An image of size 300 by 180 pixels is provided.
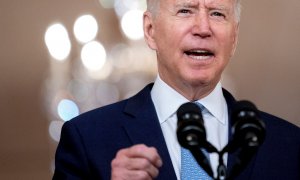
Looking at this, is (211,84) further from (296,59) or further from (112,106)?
(296,59)

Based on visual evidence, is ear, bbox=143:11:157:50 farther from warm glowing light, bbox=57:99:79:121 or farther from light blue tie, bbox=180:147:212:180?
warm glowing light, bbox=57:99:79:121

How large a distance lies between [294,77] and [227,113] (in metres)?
1.47

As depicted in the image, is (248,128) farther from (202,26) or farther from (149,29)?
(149,29)

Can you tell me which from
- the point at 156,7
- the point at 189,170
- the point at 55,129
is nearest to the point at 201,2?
the point at 156,7

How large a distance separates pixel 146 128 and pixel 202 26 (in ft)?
0.86

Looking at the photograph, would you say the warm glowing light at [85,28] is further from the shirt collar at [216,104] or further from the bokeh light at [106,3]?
the shirt collar at [216,104]

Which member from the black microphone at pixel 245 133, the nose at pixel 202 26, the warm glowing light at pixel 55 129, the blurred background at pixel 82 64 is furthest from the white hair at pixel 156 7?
the warm glowing light at pixel 55 129

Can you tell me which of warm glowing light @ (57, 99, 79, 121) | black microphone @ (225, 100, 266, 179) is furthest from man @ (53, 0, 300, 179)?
warm glowing light @ (57, 99, 79, 121)

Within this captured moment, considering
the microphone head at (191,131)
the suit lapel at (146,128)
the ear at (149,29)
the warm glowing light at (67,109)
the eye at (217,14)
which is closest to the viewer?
the microphone head at (191,131)

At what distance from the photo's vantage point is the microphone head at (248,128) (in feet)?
3.94

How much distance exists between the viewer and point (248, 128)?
120 cm

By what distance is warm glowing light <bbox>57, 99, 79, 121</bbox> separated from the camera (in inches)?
120

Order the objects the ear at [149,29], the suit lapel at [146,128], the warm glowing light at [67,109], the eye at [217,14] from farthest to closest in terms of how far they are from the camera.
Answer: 1. the warm glowing light at [67,109]
2. the ear at [149,29]
3. the eye at [217,14]
4. the suit lapel at [146,128]

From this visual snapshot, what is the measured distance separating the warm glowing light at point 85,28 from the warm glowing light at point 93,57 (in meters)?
0.03
